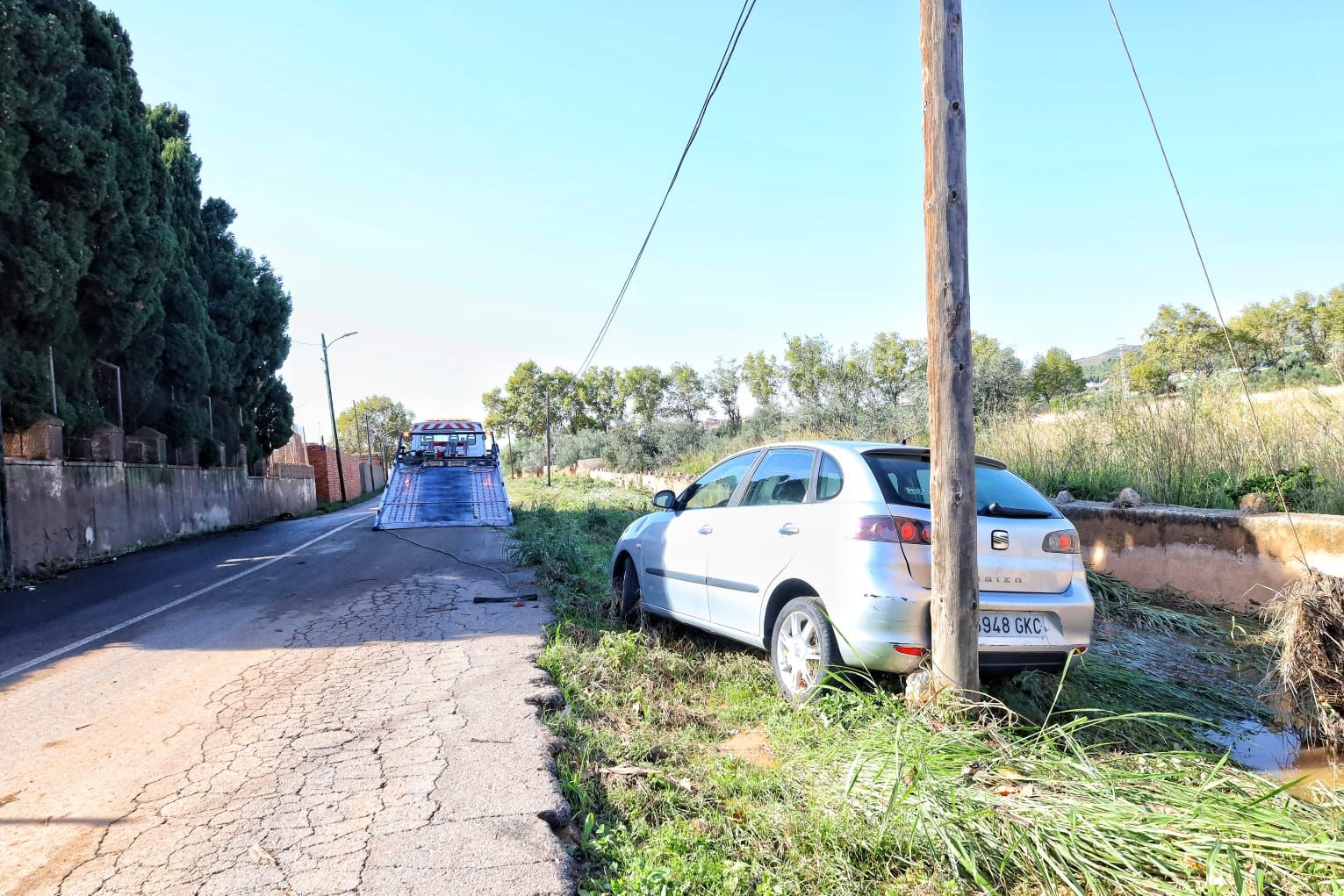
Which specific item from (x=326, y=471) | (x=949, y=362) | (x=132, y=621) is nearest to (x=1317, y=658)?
(x=949, y=362)

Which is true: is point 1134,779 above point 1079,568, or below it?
below

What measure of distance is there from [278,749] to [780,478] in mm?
3378

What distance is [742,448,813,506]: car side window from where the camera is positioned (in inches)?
199

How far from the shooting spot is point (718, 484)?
20.3 feet

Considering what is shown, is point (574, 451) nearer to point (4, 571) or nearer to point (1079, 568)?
point (4, 571)

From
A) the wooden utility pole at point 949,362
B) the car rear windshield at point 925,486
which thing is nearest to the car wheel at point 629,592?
the car rear windshield at point 925,486

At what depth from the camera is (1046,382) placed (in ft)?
Result: 151

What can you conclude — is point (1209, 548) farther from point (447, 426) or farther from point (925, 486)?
point (447, 426)

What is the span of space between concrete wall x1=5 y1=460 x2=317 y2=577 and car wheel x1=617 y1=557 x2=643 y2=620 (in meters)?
9.30

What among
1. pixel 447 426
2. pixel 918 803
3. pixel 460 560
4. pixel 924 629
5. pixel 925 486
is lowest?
pixel 918 803

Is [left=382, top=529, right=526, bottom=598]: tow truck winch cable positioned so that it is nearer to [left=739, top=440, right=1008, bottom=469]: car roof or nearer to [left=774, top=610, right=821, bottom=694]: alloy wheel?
[left=774, top=610, right=821, bottom=694]: alloy wheel

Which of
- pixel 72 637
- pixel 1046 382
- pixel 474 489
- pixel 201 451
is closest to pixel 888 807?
pixel 72 637

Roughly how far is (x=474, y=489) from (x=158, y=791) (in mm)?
12211

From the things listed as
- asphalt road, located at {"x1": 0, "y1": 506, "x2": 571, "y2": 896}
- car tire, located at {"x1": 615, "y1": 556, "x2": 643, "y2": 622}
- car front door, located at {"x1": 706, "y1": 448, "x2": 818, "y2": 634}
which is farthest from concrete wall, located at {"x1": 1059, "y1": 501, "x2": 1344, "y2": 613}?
asphalt road, located at {"x1": 0, "y1": 506, "x2": 571, "y2": 896}
